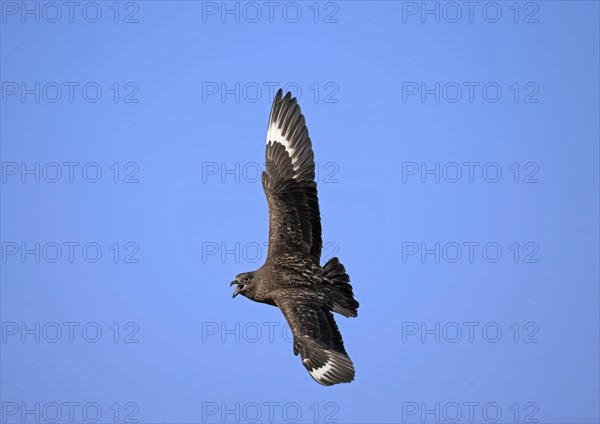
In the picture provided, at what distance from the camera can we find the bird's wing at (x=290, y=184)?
56.7ft

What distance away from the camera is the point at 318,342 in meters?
15.4

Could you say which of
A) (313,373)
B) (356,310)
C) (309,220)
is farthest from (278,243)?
(313,373)

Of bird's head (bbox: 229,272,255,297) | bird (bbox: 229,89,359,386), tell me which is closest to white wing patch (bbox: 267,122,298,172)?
bird (bbox: 229,89,359,386)

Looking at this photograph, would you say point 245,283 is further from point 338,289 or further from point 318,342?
point 318,342

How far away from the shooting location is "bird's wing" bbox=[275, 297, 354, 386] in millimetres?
14906

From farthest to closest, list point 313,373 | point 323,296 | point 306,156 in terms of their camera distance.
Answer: point 306,156 < point 323,296 < point 313,373

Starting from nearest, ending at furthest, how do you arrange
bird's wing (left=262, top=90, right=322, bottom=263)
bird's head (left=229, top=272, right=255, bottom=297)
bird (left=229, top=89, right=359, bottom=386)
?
1. bird (left=229, top=89, right=359, bottom=386)
2. bird's head (left=229, top=272, right=255, bottom=297)
3. bird's wing (left=262, top=90, right=322, bottom=263)

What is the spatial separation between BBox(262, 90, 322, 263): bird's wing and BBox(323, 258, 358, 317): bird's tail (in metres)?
0.35

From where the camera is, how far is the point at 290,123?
18.2 m

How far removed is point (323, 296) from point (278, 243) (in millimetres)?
1408

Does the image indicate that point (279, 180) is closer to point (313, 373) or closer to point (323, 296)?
point (323, 296)

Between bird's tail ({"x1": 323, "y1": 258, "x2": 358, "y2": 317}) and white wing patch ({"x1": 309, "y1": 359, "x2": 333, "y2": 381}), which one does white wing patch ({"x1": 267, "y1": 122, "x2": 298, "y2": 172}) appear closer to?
bird's tail ({"x1": 323, "y1": 258, "x2": 358, "y2": 317})

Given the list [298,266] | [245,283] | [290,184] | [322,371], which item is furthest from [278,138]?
[322,371]

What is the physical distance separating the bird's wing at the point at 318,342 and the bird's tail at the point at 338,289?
0.68m
